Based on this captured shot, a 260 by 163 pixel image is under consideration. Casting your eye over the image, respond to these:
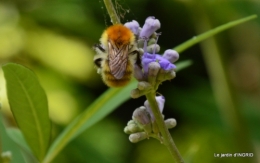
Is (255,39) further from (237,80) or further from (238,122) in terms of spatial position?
(238,122)

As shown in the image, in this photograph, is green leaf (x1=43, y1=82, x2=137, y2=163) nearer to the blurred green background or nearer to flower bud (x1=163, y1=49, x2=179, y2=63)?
flower bud (x1=163, y1=49, x2=179, y2=63)

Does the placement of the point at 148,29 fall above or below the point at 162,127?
above

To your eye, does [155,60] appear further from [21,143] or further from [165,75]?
[21,143]

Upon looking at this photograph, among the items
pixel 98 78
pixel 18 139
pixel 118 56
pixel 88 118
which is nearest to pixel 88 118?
pixel 88 118

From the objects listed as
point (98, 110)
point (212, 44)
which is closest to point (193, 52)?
point (212, 44)

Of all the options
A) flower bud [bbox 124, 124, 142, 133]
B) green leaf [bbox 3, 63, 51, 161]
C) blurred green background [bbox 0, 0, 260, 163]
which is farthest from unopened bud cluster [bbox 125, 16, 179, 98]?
blurred green background [bbox 0, 0, 260, 163]

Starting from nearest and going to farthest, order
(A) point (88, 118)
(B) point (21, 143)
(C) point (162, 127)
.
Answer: (C) point (162, 127), (B) point (21, 143), (A) point (88, 118)
